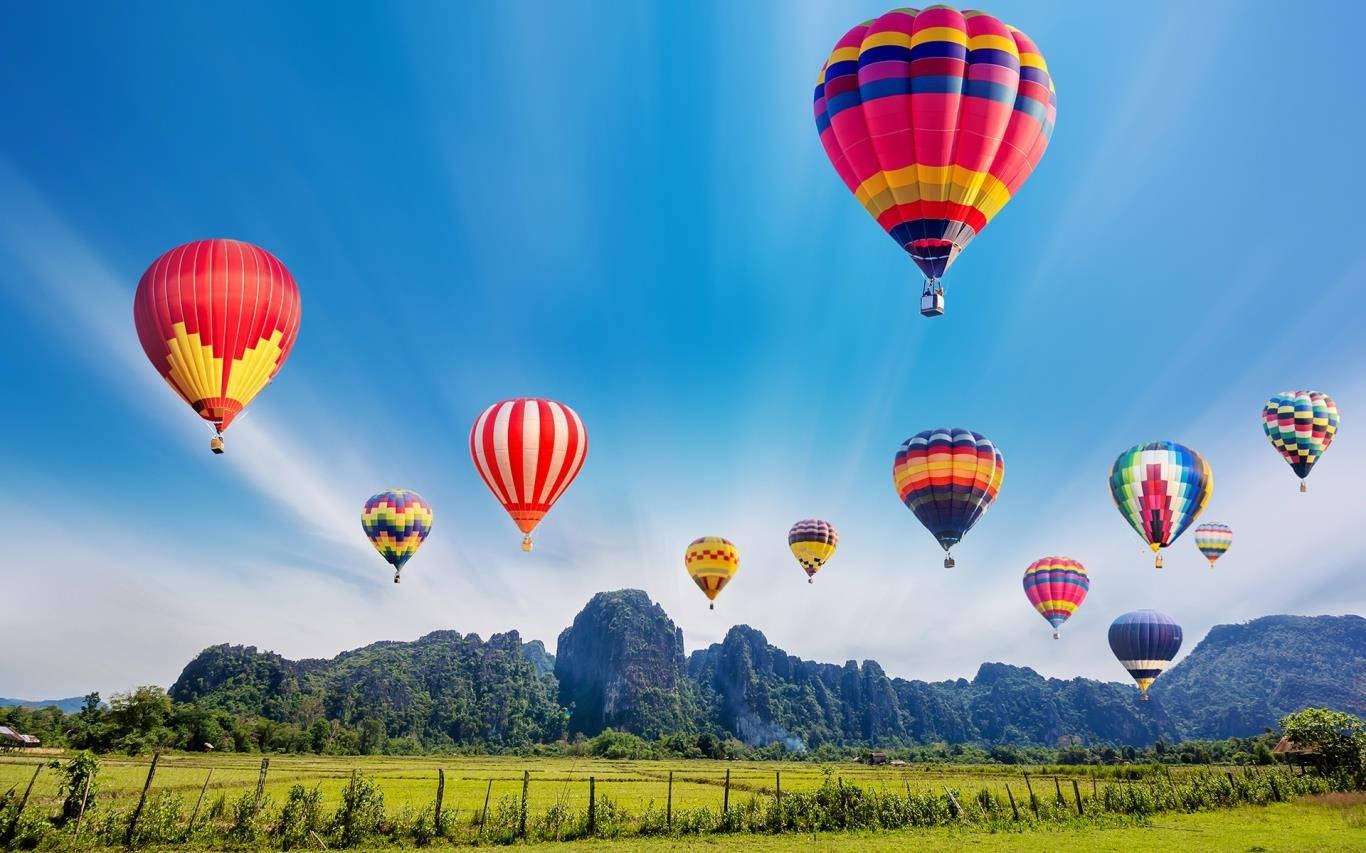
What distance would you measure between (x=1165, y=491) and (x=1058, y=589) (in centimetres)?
1188

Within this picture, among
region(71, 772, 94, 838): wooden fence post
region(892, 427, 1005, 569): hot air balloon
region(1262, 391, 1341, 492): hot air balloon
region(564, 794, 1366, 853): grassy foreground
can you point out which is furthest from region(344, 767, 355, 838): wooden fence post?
region(1262, 391, 1341, 492): hot air balloon

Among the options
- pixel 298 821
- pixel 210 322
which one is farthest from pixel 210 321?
pixel 298 821

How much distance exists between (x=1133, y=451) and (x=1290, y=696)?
567ft

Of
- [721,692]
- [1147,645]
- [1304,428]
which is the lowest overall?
[1147,645]

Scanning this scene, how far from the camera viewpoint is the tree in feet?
86.0

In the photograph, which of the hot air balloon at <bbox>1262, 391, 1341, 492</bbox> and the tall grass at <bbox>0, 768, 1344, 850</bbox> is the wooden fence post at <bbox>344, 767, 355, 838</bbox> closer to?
the tall grass at <bbox>0, 768, 1344, 850</bbox>

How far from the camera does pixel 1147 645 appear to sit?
4419cm

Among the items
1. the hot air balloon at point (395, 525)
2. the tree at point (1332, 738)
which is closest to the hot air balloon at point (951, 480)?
the tree at point (1332, 738)

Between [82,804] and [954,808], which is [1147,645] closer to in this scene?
[954,808]

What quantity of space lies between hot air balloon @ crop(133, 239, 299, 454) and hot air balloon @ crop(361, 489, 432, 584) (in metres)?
19.6

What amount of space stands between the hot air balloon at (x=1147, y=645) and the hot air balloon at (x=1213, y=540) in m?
4.34

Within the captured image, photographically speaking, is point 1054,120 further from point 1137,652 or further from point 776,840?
point 1137,652

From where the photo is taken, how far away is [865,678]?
172 meters

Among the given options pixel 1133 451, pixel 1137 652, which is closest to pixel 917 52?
pixel 1133 451
